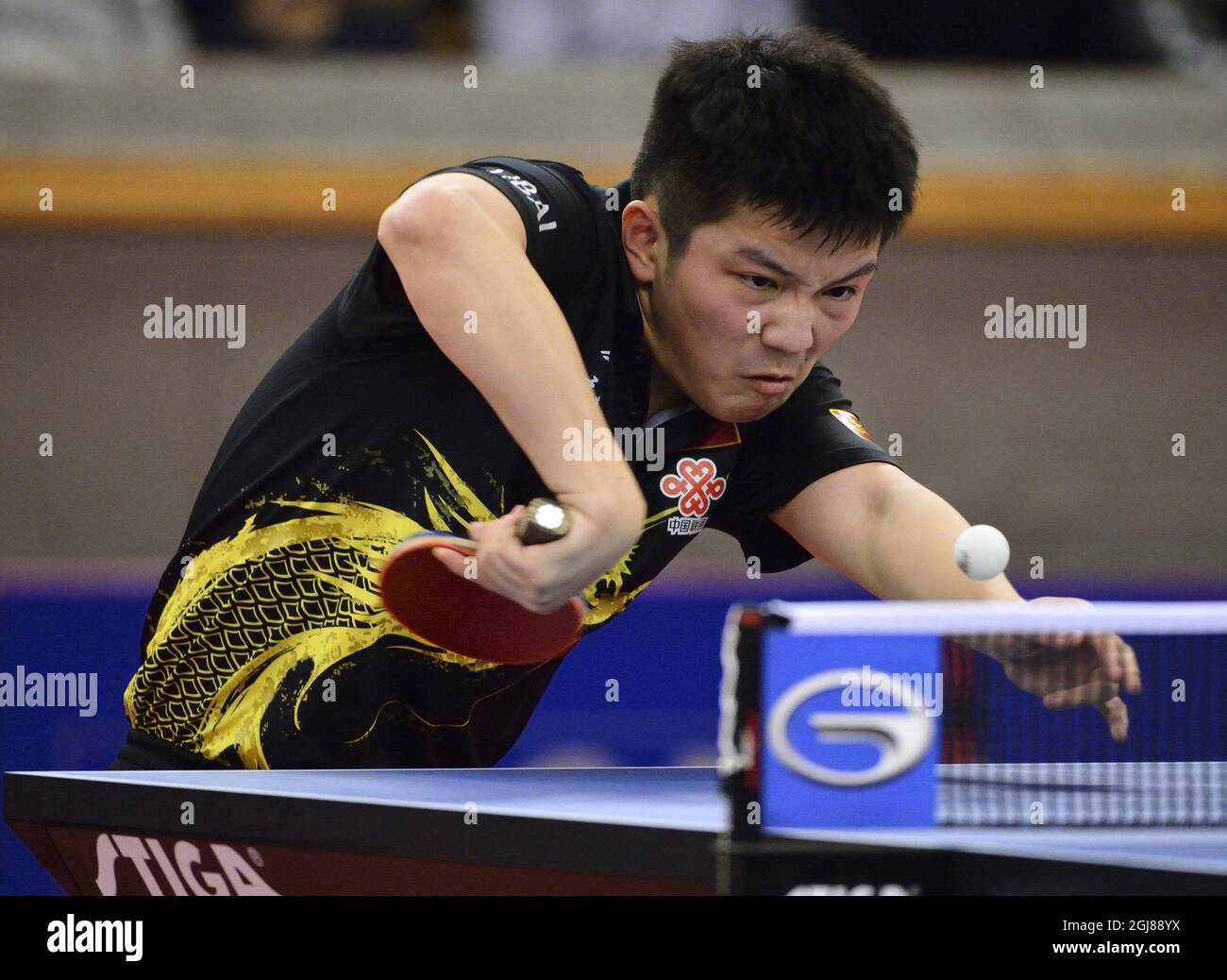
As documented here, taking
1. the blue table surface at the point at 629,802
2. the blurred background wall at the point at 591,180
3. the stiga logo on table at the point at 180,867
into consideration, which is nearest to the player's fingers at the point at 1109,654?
the blue table surface at the point at 629,802

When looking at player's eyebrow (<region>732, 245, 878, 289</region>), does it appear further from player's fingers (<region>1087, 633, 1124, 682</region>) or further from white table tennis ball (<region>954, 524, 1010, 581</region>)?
player's fingers (<region>1087, 633, 1124, 682</region>)

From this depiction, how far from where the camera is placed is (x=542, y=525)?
2045 millimetres

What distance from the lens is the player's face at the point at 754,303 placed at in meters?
2.36

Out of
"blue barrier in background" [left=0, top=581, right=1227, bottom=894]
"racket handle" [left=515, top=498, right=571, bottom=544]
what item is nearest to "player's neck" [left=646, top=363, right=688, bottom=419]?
"racket handle" [left=515, top=498, right=571, bottom=544]

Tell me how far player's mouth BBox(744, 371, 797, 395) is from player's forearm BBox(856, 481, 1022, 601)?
0.33 meters

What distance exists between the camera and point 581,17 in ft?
22.2

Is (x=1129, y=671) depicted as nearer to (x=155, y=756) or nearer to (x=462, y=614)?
(x=462, y=614)

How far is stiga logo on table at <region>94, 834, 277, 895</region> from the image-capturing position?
7.45ft

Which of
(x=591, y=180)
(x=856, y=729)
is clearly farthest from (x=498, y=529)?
(x=591, y=180)

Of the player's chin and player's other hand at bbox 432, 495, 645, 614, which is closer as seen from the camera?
player's other hand at bbox 432, 495, 645, 614

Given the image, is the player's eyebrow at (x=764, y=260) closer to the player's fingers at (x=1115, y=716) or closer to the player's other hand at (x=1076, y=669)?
the player's other hand at (x=1076, y=669)

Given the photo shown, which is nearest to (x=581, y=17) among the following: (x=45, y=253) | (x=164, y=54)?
(x=164, y=54)
